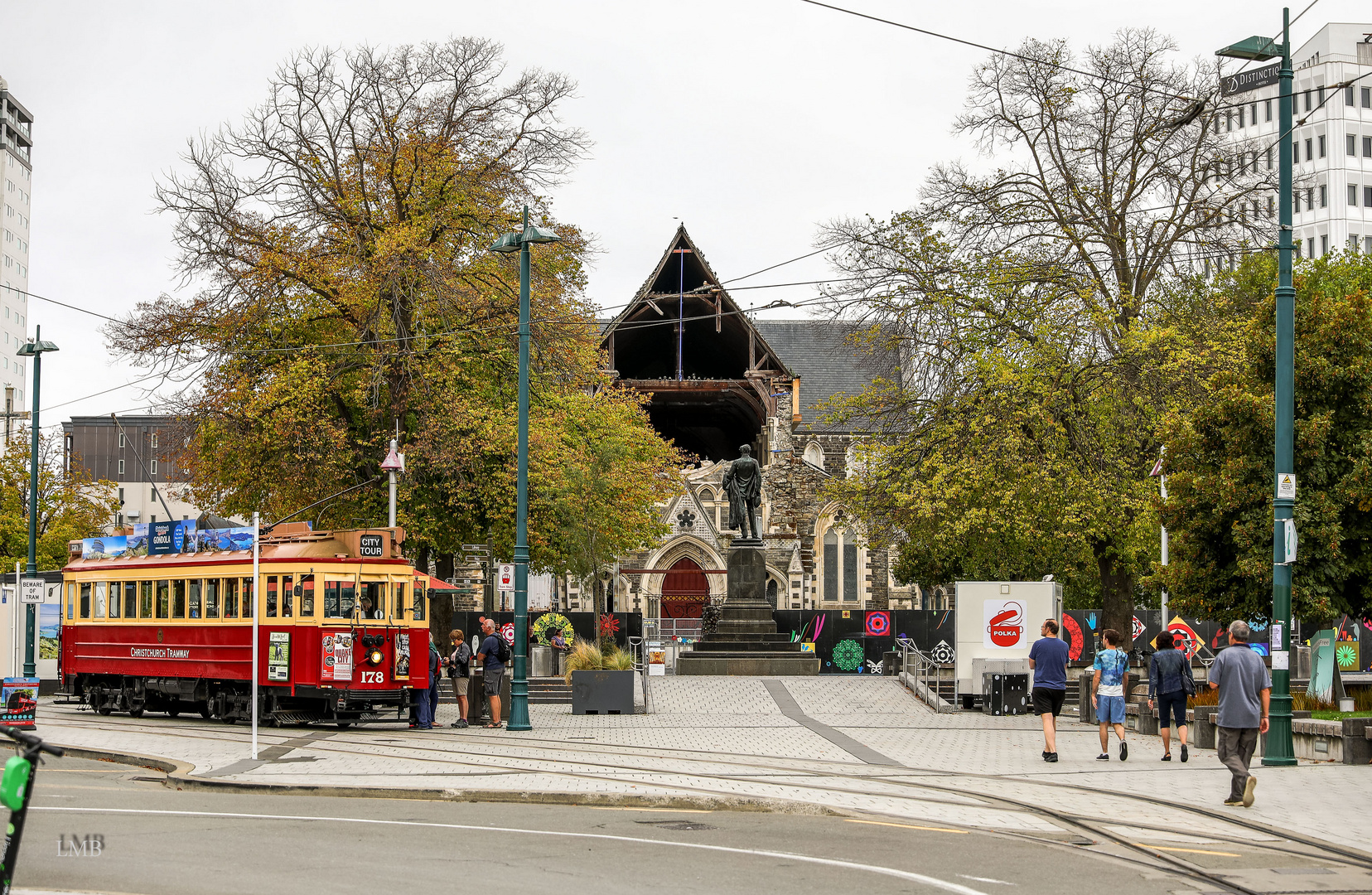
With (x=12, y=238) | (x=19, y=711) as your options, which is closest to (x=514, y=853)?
(x=19, y=711)

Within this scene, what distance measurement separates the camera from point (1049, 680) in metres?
16.1

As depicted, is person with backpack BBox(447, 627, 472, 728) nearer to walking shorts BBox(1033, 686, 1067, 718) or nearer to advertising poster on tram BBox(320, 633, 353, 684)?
advertising poster on tram BBox(320, 633, 353, 684)

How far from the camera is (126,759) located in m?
16.2

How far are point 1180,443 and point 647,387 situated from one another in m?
35.8

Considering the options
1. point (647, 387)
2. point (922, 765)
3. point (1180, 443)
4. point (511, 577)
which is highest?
point (647, 387)

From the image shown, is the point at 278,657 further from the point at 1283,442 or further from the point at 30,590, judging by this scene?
the point at 1283,442

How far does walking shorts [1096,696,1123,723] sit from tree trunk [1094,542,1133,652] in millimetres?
15434

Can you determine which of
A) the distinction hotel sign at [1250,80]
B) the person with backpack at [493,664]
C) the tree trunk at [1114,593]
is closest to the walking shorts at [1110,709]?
the distinction hotel sign at [1250,80]

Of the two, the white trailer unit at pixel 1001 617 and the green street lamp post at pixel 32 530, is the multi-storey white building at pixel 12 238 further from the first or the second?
the white trailer unit at pixel 1001 617

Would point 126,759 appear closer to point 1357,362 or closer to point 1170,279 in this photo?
point 1357,362

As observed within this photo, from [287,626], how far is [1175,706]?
39.7 ft

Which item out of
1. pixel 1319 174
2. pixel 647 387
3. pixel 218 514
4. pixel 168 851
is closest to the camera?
pixel 168 851

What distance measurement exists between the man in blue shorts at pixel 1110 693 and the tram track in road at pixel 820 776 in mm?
2141

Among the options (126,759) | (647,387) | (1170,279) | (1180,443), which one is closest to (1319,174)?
(647,387)
